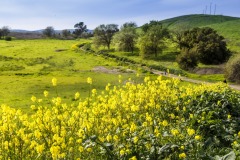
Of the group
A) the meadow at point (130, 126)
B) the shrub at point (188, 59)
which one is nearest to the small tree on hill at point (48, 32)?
the shrub at point (188, 59)

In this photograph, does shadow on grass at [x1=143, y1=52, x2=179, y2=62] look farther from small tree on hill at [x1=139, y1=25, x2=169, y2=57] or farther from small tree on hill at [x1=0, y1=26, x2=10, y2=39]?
small tree on hill at [x1=0, y1=26, x2=10, y2=39]

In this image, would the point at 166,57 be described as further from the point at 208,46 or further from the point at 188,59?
the point at 188,59

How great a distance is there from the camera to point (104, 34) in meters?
111

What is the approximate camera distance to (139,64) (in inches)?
2926

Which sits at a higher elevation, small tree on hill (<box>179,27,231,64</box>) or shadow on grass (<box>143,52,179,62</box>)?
small tree on hill (<box>179,27,231,64</box>)

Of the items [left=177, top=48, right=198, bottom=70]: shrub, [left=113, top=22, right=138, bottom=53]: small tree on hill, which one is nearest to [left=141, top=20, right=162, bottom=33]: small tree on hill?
[left=113, top=22, right=138, bottom=53]: small tree on hill

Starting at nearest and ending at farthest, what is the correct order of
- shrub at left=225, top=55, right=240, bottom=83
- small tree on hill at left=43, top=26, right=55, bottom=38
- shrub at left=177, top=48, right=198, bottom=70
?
shrub at left=225, top=55, right=240, bottom=83, shrub at left=177, top=48, right=198, bottom=70, small tree on hill at left=43, top=26, right=55, bottom=38

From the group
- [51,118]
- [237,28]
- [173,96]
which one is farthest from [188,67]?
[237,28]

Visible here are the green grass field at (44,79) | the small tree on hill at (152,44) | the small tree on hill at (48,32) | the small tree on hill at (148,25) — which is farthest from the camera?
the small tree on hill at (48,32)

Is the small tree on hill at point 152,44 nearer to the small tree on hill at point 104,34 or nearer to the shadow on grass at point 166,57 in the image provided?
the shadow on grass at point 166,57

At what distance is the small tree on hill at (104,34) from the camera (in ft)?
356

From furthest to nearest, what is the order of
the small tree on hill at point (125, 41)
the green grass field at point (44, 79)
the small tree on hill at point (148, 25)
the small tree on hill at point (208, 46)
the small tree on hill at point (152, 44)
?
the small tree on hill at point (148, 25), the small tree on hill at point (125, 41), the small tree on hill at point (152, 44), the small tree on hill at point (208, 46), the green grass field at point (44, 79)

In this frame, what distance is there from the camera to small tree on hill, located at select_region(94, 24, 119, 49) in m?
108

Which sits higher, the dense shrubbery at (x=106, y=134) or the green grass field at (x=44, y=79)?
the dense shrubbery at (x=106, y=134)
